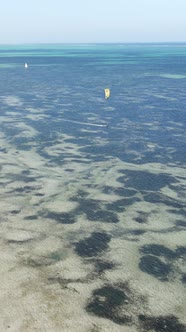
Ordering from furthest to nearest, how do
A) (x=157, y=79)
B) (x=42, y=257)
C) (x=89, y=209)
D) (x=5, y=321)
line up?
(x=157, y=79), (x=89, y=209), (x=42, y=257), (x=5, y=321)

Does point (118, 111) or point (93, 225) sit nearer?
point (93, 225)

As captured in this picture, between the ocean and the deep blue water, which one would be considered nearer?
the ocean

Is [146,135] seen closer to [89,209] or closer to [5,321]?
[89,209]

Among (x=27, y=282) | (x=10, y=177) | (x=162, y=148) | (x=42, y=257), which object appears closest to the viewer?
(x=27, y=282)

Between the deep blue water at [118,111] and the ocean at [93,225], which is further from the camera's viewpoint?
the deep blue water at [118,111]

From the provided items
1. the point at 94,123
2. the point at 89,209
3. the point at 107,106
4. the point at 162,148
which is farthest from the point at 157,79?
the point at 89,209

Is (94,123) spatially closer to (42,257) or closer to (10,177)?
(10,177)

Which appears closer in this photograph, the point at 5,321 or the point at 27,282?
A: the point at 5,321
